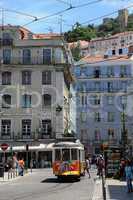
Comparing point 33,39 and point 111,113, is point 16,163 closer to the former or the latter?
point 33,39

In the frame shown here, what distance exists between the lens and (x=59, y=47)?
68500 mm

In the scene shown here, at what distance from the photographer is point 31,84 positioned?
68.9 metres

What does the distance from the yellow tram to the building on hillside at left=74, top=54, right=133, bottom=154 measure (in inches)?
2278

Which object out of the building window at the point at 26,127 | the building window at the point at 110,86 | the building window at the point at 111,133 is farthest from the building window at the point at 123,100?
the building window at the point at 26,127

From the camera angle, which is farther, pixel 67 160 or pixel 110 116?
pixel 110 116

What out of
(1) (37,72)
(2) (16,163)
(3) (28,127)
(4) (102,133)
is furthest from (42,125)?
(4) (102,133)

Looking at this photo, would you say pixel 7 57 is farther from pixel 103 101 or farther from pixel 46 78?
pixel 103 101

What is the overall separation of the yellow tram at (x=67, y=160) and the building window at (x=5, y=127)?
31.3 metres

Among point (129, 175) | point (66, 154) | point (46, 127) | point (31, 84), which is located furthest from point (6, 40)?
point (129, 175)

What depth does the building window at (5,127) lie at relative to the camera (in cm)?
6712

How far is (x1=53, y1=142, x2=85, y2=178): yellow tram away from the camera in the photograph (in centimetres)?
3559

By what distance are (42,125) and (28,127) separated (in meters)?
1.65

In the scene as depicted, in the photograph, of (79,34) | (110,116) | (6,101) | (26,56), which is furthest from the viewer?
(79,34)

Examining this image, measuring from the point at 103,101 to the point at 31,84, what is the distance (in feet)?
93.9
